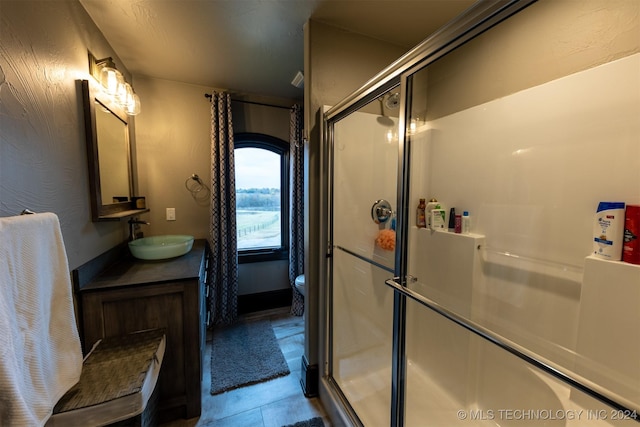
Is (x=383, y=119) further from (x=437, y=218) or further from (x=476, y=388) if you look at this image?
(x=476, y=388)

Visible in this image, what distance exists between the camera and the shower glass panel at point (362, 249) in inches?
62.3

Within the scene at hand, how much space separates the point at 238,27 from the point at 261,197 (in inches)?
63.9

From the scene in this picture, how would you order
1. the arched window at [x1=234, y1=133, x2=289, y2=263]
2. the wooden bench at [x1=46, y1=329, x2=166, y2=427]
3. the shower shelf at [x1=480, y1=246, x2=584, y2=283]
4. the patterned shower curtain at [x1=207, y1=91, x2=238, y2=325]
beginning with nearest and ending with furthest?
the wooden bench at [x1=46, y1=329, x2=166, y2=427] < the shower shelf at [x1=480, y1=246, x2=584, y2=283] < the patterned shower curtain at [x1=207, y1=91, x2=238, y2=325] < the arched window at [x1=234, y1=133, x2=289, y2=263]

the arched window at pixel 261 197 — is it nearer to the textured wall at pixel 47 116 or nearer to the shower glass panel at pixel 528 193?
the textured wall at pixel 47 116

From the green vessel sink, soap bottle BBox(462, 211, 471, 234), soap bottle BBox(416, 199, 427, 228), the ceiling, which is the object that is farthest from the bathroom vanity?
soap bottle BBox(462, 211, 471, 234)

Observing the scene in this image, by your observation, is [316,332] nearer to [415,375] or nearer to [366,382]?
[366,382]

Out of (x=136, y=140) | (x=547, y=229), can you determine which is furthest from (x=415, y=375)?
(x=136, y=140)

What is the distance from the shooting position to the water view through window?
275 centimetres

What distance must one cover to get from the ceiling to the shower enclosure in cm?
46

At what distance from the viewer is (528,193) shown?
4.19 feet

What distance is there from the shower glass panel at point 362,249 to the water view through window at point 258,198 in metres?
1.38

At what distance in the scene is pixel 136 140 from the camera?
88.5 inches

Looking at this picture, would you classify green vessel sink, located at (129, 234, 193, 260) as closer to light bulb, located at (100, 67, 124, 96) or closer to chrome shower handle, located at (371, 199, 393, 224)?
light bulb, located at (100, 67, 124, 96)

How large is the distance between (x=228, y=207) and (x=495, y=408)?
8.03 ft
